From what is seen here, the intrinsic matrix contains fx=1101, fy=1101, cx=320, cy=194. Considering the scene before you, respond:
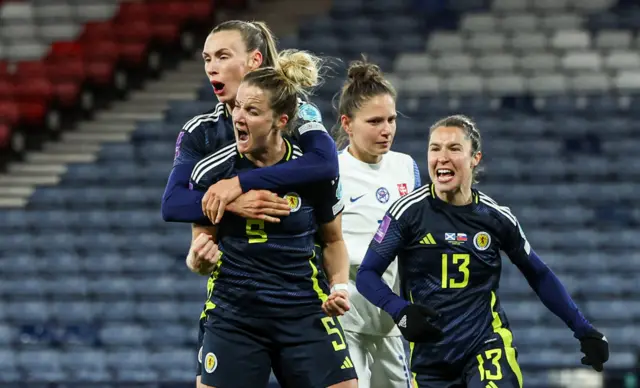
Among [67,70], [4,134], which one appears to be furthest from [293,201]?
[67,70]

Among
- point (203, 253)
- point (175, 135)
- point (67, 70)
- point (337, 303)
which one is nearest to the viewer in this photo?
point (203, 253)

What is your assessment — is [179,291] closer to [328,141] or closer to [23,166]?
[23,166]

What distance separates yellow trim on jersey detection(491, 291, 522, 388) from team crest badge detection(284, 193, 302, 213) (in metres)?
0.91

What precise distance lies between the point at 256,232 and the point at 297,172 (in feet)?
0.76

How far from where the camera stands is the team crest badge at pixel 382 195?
4.61m

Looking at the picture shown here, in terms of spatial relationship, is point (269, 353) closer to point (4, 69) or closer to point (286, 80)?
point (286, 80)

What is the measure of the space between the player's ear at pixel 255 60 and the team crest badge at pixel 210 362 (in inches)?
38.2

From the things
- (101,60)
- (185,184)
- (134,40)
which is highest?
(134,40)

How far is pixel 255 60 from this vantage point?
375cm

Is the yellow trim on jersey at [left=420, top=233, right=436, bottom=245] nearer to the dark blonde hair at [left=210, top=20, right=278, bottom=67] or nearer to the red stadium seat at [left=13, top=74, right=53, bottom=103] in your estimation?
the dark blonde hair at [left=210, top=20, right=278, bottom=67]

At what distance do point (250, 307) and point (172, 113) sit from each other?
755 cm

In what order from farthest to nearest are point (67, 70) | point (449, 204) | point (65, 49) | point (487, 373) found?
point (65, 49) < point (67, 70) < point (449, 204) < point (487, 373)

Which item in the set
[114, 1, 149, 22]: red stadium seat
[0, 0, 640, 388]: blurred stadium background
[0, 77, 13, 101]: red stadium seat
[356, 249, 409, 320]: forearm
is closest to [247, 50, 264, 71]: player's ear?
[356, 249, 409, 320]: forearm

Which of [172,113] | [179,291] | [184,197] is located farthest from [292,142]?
[172,113]
